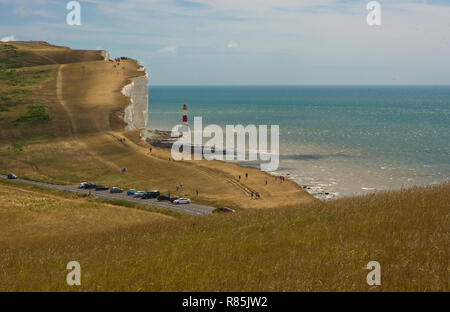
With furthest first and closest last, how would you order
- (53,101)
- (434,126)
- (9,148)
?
(434,126) → (53,101) → (9,148)

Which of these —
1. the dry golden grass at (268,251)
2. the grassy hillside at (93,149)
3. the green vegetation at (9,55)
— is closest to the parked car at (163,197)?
the grassy hillside at (93,149)

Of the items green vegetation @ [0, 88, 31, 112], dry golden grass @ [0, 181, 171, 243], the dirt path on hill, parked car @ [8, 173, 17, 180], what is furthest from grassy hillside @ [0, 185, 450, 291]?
green vegetation @ [0, 88, 31, 112]

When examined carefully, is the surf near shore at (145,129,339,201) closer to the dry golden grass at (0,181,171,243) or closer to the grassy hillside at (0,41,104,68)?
the dry golden grass at (0,181,171,243)

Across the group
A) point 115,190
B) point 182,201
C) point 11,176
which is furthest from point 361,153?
→ point 11,176

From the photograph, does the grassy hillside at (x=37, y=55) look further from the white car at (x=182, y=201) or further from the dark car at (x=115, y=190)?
the white car at (x=182, y=201)

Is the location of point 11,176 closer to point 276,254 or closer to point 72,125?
point 72,125
